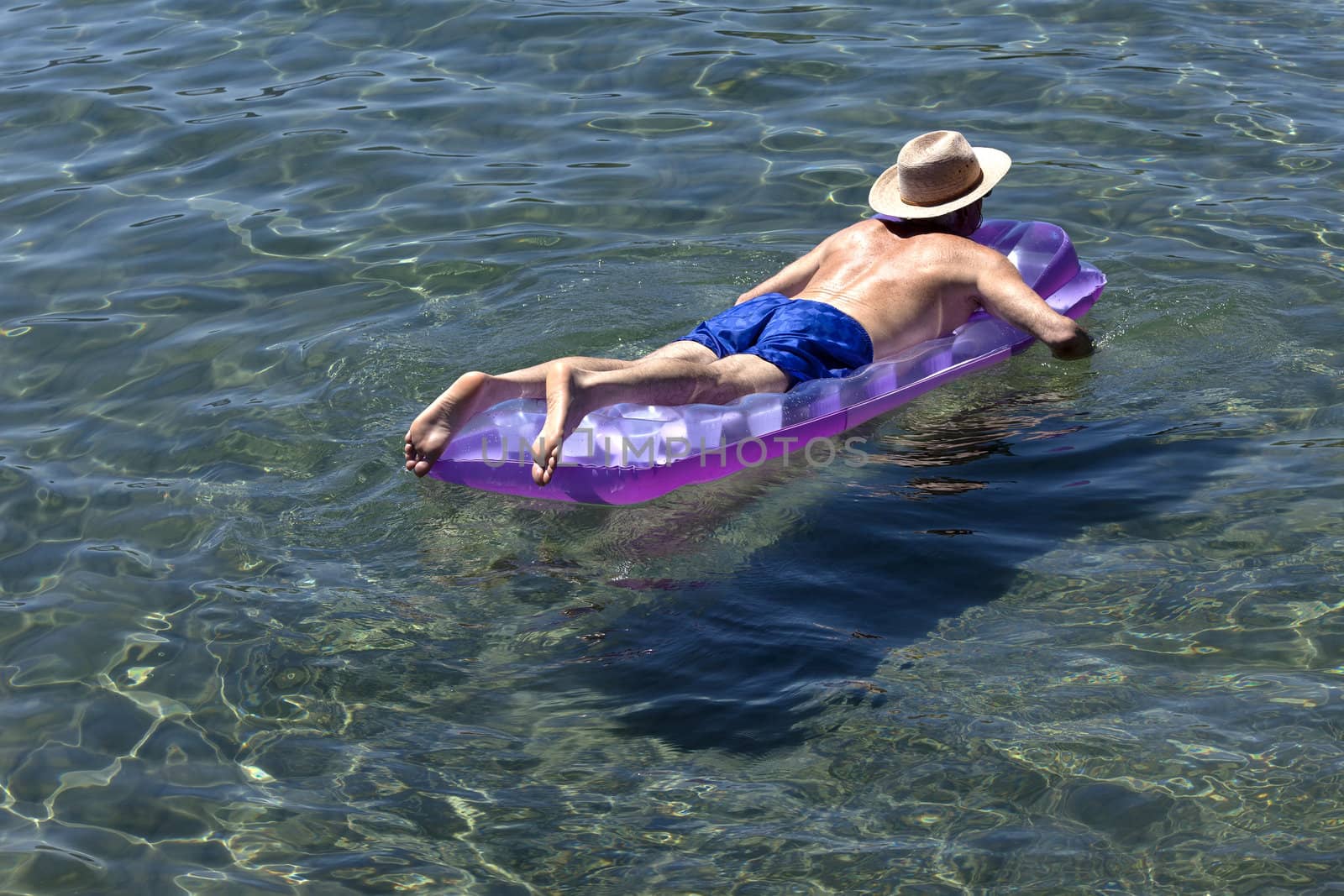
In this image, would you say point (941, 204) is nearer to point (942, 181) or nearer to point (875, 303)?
point (942, 181)

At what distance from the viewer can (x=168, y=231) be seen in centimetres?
695

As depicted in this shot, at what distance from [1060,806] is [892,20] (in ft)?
22.3

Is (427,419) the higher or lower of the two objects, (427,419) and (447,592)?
the higher

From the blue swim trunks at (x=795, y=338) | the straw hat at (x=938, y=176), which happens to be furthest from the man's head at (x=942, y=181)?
the blue swim trunks at (x=795, y=338)

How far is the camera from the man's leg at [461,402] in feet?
13.9

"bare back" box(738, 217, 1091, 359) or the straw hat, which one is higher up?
the straw hat

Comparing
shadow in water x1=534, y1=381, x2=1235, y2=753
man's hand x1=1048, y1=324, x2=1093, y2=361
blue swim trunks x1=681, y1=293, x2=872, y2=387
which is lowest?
shadow in water x1=534, y1=381, x2=1235, y2=753

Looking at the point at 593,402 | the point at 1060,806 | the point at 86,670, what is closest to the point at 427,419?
the point at 593,402

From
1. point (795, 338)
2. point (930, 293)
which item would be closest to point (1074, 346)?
point (930, 293)

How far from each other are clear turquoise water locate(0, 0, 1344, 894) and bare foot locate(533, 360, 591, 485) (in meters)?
0.38

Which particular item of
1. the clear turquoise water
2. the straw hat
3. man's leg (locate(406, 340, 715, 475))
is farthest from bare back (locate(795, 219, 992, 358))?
man's leg (locate(406, 340, 715, 475))

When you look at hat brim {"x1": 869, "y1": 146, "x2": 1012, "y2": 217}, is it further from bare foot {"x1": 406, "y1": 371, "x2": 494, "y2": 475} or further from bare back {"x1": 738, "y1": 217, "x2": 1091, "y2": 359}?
bare foot {"x1": 406, "y1": 371, "x2": 494, "y2": 475}

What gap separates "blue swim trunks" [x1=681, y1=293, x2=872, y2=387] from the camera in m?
5.03

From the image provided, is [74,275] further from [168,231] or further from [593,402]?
[593,402]
